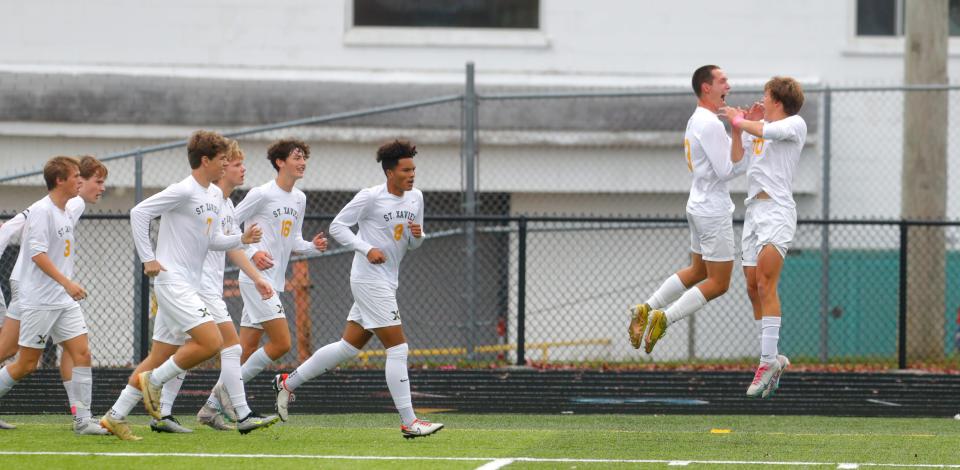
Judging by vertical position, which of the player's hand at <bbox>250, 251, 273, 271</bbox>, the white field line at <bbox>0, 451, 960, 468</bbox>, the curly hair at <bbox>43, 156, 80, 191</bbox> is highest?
the curly hair at <bbox>43, 156, 80, 191</bbox>

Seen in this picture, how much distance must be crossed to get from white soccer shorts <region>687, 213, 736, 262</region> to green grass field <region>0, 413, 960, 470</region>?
122 centimetres

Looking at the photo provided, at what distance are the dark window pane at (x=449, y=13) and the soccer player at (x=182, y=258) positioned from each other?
1031cm

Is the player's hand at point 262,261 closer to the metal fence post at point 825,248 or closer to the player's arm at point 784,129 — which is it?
the player's arm at point 784,129

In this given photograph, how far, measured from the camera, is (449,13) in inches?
760

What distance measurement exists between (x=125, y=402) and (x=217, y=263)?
1410 millimetres

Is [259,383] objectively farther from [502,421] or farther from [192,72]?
[192,72]

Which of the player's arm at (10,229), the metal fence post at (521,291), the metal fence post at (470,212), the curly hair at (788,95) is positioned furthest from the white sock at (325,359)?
the metal fence post at (470,212)

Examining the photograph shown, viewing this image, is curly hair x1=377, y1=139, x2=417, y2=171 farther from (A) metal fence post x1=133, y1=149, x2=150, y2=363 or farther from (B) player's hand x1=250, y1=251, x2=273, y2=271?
(A) metal fence post x1=133, y1=149, x2=150, y2=363

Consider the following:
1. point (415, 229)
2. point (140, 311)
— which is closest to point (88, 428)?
point (415, 229)

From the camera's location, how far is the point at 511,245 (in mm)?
18391

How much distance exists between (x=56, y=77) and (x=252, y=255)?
A: 31.0ft

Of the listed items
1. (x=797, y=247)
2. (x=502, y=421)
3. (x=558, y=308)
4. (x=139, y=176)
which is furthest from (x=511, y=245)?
(x=502, y=421)

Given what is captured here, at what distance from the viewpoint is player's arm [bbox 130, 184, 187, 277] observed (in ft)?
28.3

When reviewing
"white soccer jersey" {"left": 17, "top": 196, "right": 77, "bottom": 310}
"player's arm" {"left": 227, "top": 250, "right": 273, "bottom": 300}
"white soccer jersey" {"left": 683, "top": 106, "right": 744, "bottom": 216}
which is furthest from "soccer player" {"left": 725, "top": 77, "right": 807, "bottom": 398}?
"white soccer jersey" {"left": 17, "top": 196, "right": 77, "bottom": 310}
